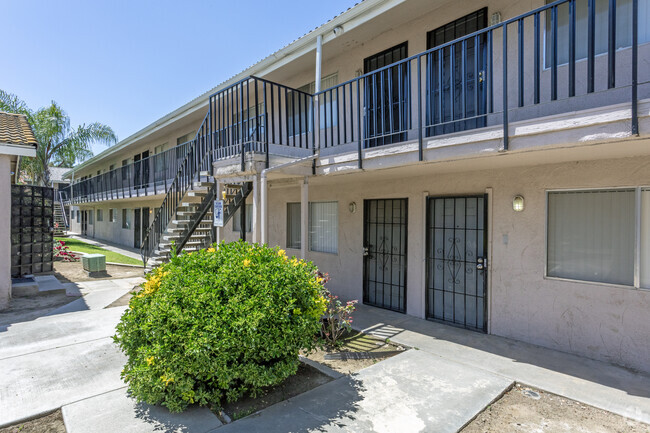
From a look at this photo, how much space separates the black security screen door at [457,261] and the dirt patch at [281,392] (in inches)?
116

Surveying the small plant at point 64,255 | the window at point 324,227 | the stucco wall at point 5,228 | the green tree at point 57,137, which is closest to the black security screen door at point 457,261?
the window at point 324,227

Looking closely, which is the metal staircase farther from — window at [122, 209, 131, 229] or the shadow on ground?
the shadow on ground

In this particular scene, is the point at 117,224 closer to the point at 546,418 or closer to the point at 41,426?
the point at 41,426

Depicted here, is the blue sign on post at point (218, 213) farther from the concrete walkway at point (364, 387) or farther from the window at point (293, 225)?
the window at point (293, 225)

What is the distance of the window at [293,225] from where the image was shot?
9125 millimetres

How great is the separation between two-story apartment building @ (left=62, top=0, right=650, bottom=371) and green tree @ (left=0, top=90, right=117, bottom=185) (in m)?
20.4

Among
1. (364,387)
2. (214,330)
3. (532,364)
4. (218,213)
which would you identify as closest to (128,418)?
(214,330)

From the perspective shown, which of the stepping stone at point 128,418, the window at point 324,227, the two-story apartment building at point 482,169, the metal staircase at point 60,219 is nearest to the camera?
the stepping stone at point 128,418

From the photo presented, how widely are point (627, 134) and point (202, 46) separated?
44.4ft

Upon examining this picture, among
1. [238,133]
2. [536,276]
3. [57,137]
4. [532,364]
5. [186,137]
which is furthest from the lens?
[57,137]

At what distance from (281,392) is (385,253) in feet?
12.9

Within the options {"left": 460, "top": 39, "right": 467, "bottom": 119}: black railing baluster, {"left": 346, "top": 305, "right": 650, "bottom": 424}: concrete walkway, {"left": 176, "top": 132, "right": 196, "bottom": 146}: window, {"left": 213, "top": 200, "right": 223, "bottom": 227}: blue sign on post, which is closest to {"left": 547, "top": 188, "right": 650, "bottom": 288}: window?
{"left": 346, "top": 305, "right": 650, "bottom": 424}: concrete walkway

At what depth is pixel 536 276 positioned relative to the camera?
5051mm

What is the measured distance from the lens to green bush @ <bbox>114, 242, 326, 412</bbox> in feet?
10.3
